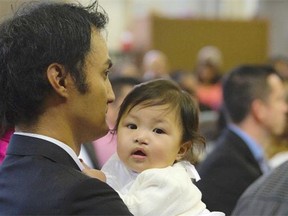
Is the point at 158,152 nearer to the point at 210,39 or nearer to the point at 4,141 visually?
the point at 4,141

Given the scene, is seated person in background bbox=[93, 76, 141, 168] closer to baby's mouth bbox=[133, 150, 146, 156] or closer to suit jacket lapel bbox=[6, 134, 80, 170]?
baby's mouth bbox=[133, 150, 146, 156]

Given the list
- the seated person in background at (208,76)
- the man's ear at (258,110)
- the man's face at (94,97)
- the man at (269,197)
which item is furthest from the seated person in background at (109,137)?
the seated person in background at (208,76)

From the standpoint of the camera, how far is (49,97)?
1369mm

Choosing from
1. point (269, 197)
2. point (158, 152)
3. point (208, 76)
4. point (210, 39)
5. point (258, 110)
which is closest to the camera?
point (158, 152)

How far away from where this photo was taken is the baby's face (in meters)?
1.66

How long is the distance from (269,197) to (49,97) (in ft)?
2.46

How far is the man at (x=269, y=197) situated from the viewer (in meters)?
1.71

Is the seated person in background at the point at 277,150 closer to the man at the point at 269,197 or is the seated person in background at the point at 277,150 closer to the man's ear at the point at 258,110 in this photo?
the man's ear at the point at 258,110

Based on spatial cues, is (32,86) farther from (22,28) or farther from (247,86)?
(247,86)

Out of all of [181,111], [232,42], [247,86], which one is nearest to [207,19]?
[232,42]

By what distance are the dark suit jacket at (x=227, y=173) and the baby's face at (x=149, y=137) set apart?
736 mm

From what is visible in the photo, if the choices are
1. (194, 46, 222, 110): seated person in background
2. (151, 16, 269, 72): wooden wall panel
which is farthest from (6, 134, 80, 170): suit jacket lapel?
(151, 16, 269, 72): wooden wall panel

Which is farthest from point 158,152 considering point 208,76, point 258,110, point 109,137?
point 208,76

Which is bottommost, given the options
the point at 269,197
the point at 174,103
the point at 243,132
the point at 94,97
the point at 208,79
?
the point at 208,79
